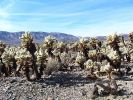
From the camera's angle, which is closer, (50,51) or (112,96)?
(112,96)

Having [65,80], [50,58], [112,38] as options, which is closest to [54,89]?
[65,80]

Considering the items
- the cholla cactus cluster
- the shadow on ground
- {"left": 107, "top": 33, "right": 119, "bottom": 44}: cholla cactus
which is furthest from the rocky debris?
{"left": 107, "top": 33, "right": 119, "bottom": 44}: cholla cactus

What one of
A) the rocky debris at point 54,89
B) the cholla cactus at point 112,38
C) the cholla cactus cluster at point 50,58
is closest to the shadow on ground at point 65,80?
the rocky debris at point 54,89

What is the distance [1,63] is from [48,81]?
243 inches

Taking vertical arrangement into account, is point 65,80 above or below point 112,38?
below

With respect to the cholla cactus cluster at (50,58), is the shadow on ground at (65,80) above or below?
below

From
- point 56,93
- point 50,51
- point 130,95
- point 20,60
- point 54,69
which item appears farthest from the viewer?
point 50,51

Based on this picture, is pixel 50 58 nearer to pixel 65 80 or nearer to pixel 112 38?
pixel 65 80

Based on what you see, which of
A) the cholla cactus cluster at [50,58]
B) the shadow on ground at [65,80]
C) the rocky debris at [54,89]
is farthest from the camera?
the shadow on ground at [65,80]

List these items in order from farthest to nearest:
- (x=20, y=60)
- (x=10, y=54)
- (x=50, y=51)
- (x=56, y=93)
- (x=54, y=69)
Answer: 1. (x=50, y=51)
2. (x=54, y=69)
3. (x=10, y=54)
4. (x=20, y=60)
5. (x=56, y=93)

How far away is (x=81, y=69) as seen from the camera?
40.9 metres

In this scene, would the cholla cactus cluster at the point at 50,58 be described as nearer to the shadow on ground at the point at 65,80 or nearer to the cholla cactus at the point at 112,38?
the cholla cactus at the point at 112,38

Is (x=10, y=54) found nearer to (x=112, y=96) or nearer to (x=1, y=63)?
(x=1, y=63)

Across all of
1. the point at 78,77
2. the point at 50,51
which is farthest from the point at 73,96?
the point at 50,51
